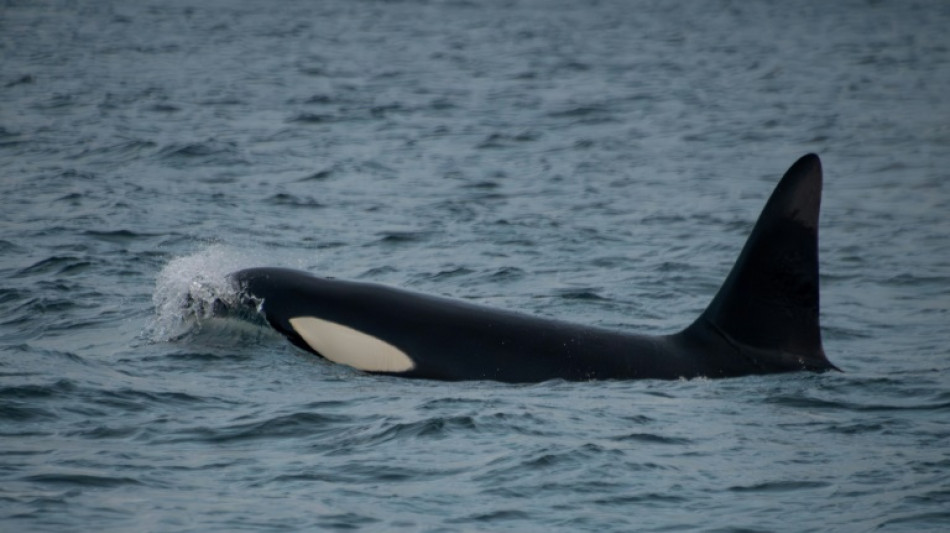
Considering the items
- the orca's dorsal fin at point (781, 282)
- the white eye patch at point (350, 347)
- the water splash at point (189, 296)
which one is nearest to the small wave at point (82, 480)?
the white eye patch at point (350, 347)

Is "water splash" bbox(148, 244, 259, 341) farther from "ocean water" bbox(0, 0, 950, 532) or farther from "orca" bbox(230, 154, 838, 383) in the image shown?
"orca" bbox(230, 154, 838, 383)

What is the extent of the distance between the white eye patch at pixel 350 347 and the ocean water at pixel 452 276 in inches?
5.2

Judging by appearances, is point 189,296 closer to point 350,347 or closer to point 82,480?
point 350,347

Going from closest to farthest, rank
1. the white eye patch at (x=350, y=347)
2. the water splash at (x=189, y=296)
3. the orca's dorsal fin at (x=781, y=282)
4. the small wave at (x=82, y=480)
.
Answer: the small wave at (x=82, y=480) < the orca's dorsal fin at (x=781, y=282) < the white eye patch at (x=350, y=347) < the water splash at (x=189, y=296)

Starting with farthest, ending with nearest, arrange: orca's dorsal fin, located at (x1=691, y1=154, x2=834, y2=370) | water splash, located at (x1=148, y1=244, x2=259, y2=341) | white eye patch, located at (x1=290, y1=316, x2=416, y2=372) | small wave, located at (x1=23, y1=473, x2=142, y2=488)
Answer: water splash, located at (x1=148, y1=244, x2=259, y2=341), white eye patch, located at (x1=290, y1=316, x2=416, y2=372), orca's dorsal fin, located at (x1=691, y1=154, x2=834, y2=370), small wave, located at (x1=23, y1=473, x2=142, y2=488)

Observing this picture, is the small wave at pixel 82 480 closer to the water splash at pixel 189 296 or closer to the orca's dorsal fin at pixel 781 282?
the water splash at pixel 189 296

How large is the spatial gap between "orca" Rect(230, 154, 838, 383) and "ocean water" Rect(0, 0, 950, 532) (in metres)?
0.18

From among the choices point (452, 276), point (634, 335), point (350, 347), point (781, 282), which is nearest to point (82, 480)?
point (350, 347)

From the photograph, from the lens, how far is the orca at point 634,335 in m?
10.8

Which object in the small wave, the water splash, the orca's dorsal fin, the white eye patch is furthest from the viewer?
the water splash

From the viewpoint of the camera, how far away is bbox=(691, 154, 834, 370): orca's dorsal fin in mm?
10695

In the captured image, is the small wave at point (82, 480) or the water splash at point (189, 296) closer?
the small wave at point (82, 480)

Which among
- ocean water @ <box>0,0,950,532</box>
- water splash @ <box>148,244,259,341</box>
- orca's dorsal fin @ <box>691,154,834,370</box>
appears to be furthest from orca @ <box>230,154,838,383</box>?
water splash @ <box>148,244,259,341</box>

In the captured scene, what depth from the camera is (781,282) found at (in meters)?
10.8
